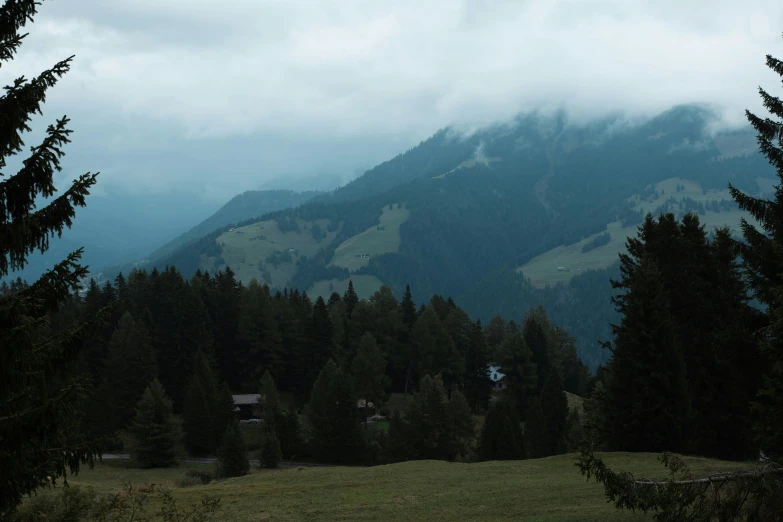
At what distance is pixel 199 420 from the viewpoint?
228ft

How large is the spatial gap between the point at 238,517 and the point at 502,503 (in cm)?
1023

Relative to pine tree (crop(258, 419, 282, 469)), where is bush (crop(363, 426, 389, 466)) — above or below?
below

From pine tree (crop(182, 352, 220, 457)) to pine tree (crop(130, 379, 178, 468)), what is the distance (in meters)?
4.50

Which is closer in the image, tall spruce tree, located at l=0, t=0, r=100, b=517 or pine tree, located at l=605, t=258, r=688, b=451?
tall spruce tree, located at l=0, t=0, r=100, b=517

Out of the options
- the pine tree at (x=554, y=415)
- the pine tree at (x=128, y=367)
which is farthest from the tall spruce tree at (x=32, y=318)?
the pine tree at (x=128, y=367)

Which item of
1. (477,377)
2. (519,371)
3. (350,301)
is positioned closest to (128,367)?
(477,377)

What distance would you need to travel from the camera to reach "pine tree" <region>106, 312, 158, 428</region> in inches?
2904

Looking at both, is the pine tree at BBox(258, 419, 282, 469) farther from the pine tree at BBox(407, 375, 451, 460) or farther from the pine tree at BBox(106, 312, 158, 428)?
the pine tree at BBox(106, 312, 158, 428)

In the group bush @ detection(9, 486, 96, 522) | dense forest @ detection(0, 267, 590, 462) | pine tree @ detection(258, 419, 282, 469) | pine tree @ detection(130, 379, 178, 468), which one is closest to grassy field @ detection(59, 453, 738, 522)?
bush @ detection(9, 486, 96, 522)

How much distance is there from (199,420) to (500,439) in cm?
3166

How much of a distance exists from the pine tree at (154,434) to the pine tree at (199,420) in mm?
4496

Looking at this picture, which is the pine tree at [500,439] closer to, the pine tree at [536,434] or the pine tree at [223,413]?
the pine tree at [536,434]

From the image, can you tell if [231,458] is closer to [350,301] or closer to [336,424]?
[336,424]

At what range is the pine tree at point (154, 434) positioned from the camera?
61.5 metres
